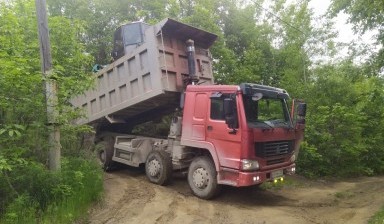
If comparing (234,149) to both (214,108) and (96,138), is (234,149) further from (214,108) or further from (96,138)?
(96,138)

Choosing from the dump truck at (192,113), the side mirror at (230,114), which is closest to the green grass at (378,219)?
the dump truck at (192,113)

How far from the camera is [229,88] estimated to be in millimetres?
6895

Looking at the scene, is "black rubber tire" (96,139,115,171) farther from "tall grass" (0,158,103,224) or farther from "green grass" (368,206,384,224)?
"green grass" (368,206,384,224)

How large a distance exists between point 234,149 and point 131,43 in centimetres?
425

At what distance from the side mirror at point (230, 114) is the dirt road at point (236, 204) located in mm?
1583

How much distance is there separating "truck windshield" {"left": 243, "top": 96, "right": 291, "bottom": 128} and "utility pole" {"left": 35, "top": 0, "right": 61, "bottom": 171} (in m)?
3.43

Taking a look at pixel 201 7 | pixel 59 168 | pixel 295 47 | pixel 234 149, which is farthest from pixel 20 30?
pixel 295 47

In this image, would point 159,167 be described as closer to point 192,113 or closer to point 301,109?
point 192,113

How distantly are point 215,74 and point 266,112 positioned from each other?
6361mm

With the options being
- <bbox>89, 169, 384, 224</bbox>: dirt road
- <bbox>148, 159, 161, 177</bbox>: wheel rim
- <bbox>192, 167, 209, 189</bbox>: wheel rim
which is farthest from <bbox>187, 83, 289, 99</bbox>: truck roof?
<bbox>89, 169, 384, 224</bbox>: dirt road

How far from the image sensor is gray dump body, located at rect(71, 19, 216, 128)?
24.8 feet

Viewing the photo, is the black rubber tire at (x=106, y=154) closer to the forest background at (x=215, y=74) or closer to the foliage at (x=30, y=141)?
the forest background at (x=215, y=74)

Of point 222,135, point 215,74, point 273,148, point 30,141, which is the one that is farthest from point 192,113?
point 215,74

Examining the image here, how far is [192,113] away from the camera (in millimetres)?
7488
